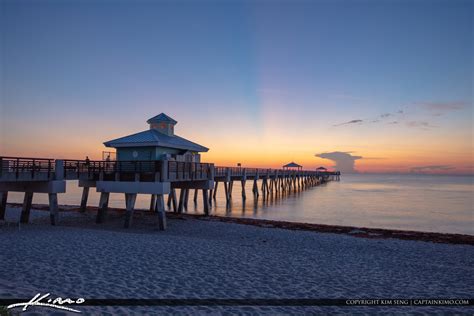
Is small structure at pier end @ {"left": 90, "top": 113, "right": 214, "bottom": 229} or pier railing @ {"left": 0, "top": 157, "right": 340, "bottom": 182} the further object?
small structure at pier end @ {"left": 90, "top": 113, "right": 214, "bottom": 229}

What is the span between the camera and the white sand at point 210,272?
6.88 meters

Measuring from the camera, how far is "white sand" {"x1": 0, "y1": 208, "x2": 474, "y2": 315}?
6875 mm

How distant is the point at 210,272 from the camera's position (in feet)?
29.0

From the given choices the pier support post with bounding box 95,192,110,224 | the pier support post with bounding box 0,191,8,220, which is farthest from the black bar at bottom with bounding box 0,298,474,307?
the pier support post with bounding box 0,191,8,220

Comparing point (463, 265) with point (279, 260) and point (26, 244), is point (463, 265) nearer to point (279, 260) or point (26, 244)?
point (279, 260)

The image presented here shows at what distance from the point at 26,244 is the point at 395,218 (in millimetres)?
33953

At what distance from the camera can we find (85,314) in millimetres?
5406
